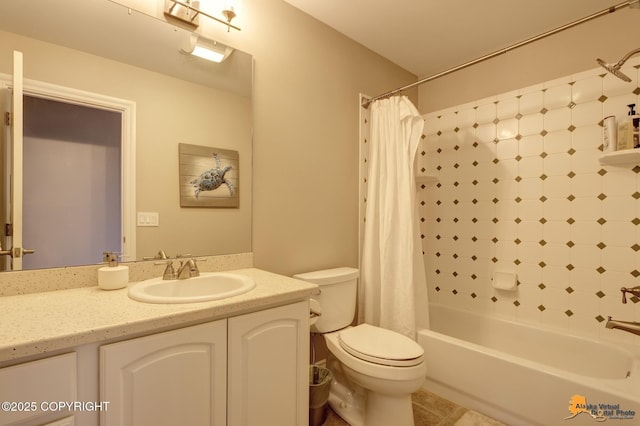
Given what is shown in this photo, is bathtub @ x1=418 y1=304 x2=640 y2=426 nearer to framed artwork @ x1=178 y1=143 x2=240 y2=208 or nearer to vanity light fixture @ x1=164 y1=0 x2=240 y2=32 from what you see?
framed artwork @ x1=178 y1=143 x2=240 y2=208

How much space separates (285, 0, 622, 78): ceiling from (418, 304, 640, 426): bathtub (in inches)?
79.1

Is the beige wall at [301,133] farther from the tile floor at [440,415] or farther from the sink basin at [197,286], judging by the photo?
the tile floor at [440,415]

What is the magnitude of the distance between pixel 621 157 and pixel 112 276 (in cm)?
260

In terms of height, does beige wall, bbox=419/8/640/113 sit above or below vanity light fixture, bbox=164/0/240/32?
above

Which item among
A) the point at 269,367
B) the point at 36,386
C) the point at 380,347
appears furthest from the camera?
the point at 380,347

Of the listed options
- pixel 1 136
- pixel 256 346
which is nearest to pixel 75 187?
pixel 1 136

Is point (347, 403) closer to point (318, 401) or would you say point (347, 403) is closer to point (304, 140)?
point (318, 401)

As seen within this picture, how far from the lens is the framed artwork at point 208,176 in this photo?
148cm

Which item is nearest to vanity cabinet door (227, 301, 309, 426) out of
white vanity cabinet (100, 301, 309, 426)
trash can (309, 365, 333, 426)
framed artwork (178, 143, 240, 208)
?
white vanity cabinet (100, 301, 309, 426)

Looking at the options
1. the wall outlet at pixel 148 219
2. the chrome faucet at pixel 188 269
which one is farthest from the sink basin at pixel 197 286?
the wall outlet at pixel 148 219

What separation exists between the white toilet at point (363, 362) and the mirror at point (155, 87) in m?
0.62

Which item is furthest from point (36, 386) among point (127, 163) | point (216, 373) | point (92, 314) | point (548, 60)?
point (548, 60)

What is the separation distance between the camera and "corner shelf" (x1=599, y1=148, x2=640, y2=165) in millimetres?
1646

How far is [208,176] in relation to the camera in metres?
1.56
